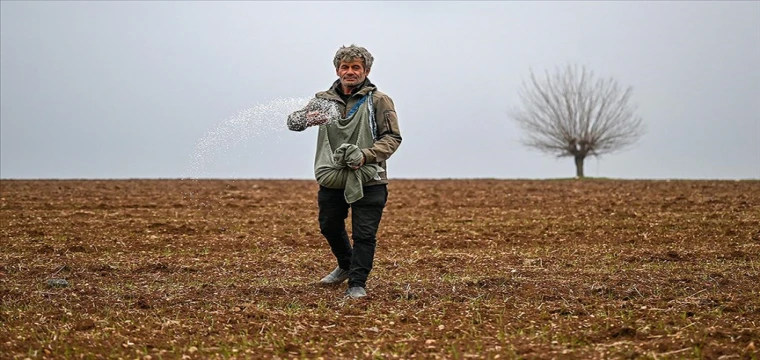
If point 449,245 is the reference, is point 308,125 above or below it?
above

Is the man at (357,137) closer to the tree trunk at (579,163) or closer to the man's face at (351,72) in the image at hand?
the man's face at (351,72)

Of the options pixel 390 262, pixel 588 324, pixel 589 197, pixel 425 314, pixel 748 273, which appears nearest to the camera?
pixel 588 324

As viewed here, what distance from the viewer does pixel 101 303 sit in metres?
7.20

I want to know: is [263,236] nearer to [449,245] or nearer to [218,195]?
[449,245]

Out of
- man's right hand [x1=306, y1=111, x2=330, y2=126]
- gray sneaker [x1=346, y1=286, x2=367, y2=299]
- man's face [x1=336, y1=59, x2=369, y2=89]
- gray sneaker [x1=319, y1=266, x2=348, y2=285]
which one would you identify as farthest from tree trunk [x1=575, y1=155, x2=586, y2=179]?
man's right hand [x1=306, y1=111, x2=330, y2=126]

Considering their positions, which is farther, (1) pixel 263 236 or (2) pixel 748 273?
(1) pixel 263 236

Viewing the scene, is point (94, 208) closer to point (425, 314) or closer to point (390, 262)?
point (390, 262)

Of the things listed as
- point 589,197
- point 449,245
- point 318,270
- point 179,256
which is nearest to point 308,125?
point 318,270

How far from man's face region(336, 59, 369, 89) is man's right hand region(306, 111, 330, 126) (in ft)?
1.01

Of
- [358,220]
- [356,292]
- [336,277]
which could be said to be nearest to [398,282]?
[336,277]

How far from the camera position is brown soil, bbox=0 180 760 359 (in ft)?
18.6

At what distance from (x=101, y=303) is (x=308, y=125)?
2.07 meters

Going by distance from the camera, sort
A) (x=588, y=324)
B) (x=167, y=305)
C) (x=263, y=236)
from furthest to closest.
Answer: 1. (x=263, y=236)
2. (x=167, y=305)
3. (x=588, y=324)

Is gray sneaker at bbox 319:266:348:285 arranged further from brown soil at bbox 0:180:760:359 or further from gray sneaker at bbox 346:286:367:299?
gray sneaker at bbox 346:286:367:299
